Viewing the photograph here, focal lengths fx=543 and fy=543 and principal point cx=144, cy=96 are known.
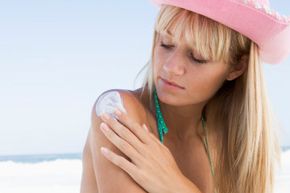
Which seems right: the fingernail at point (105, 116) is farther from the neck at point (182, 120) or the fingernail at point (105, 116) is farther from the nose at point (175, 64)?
the neck at point (182, 120)

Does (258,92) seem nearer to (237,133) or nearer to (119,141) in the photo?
(237,133)

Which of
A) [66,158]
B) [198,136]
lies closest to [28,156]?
[66,158]

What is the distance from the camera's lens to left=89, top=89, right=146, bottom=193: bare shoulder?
183cm

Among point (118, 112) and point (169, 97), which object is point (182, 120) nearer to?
point (169, 97)

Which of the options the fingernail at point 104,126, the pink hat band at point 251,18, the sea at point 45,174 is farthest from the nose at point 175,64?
the sea at point 45,174

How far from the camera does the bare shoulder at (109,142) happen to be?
6.00 ft

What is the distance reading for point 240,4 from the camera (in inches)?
76.5

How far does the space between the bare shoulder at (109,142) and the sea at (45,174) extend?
6.01 metres

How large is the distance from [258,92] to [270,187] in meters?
0.48

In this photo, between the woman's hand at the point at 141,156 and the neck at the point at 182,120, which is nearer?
the woman's hand at the point at 141,156

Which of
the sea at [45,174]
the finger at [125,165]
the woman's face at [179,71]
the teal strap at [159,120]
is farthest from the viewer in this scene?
the sea at [45,174]

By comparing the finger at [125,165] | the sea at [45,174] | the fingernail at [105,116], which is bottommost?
the sea at [45,174]

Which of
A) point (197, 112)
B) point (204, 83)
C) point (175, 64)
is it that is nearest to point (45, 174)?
point (197, 112)

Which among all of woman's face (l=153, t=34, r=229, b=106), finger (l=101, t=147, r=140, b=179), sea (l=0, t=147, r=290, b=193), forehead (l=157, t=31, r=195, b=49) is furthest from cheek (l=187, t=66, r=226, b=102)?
sea (l=0, t=147, r=290, b=193)
